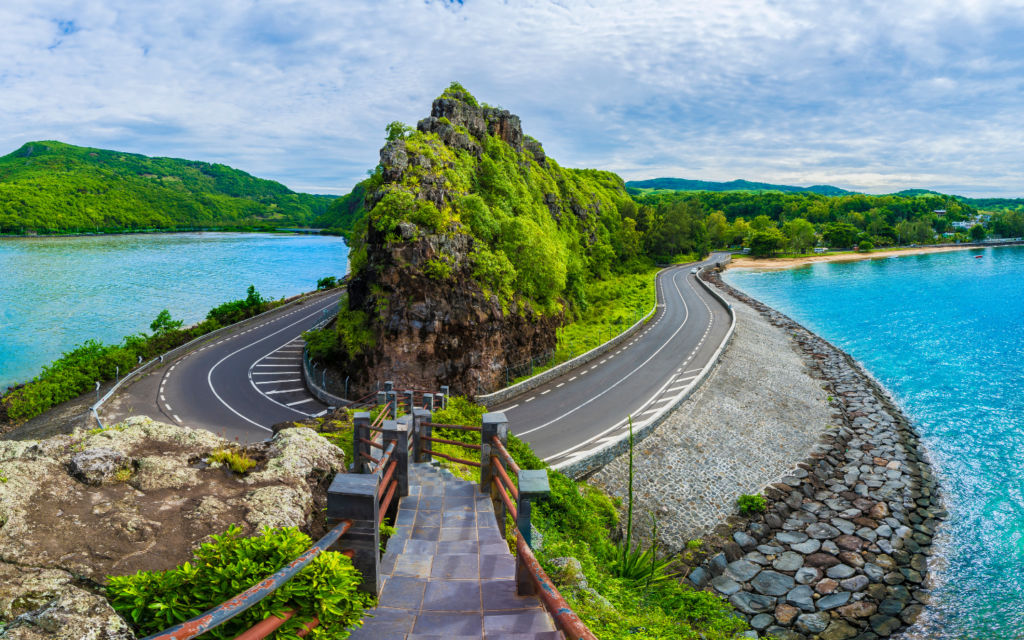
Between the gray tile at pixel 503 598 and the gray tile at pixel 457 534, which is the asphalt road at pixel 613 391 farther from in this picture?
the gray tile at pixel 503 598

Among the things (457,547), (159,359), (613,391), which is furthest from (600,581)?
(159,359)

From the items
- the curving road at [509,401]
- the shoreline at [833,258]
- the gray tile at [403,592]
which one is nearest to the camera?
the gray tile at [403,592]

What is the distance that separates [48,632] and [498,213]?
34.0m

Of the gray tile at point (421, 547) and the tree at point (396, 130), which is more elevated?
the tree at point (396, 130)

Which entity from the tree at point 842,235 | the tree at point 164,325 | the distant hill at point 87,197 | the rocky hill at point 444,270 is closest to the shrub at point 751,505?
the rocky hill at point 444,270

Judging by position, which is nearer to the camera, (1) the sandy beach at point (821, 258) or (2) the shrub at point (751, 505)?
(2) the shrub at point (751, 505)

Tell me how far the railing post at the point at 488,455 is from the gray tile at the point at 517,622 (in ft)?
7.06

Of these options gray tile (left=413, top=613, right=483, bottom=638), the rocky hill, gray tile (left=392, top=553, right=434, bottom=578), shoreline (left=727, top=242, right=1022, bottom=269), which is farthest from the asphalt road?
shoreline (left=727, top=242, right=1022, bottom=269)

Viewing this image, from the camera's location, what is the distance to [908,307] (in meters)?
58.7

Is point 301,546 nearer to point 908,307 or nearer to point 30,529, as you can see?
point 30,529

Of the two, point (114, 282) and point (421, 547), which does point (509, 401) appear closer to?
point (421, 547)

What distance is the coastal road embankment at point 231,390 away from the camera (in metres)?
24.3

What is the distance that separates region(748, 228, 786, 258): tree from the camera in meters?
111

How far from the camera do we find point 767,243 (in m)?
111
